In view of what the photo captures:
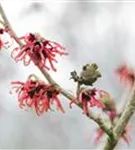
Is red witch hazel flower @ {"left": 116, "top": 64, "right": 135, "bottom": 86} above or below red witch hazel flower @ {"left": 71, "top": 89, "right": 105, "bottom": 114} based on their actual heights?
below

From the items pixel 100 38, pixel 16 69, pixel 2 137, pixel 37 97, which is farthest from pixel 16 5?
pixel 37 97

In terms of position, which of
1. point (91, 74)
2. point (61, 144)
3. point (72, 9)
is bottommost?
point (61, 144)

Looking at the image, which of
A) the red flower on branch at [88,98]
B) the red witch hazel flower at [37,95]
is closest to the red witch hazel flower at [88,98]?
the red flower on branch at [88,98]

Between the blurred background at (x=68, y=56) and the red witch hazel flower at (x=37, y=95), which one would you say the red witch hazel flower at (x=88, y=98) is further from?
the blurred background at (x=68, y=56)

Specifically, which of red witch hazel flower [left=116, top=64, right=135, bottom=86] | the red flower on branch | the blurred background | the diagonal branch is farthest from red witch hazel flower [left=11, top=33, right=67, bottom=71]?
the blurred background

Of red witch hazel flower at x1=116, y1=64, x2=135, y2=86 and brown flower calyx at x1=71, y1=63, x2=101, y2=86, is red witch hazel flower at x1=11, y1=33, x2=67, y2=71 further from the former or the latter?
red witch hazel flower at x1=116, y1=64, x2=135, y2=86

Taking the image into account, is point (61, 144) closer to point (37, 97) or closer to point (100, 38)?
point (100, 38)
